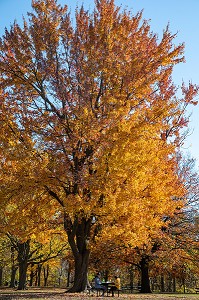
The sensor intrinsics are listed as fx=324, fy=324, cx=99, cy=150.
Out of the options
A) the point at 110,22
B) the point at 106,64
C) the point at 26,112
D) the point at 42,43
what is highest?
the point at 110,22

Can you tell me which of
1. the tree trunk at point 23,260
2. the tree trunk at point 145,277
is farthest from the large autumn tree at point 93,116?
the tree trunk at point 23,260

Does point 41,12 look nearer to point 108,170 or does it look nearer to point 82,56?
point 82,56

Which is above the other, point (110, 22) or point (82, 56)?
point (110, 22)

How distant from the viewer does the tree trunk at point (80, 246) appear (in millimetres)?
14151

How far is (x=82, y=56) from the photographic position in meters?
13.2

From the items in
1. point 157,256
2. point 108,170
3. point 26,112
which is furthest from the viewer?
point 157,256

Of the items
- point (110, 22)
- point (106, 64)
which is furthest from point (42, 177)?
point (110, 22)

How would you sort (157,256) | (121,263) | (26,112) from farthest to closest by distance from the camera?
(121,263)
(157,256)
(26,112)

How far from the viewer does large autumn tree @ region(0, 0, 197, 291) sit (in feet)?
37.3

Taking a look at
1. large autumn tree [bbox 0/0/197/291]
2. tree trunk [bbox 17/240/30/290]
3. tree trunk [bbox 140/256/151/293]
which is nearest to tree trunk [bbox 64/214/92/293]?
large autumn tree [bbox 0/0/197/291]

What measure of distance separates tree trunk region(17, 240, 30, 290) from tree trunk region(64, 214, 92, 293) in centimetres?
1286

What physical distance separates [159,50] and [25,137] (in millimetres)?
6186

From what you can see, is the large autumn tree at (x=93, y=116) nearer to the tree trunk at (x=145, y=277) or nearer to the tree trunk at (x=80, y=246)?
the tree trunk at (x=80, y=246)

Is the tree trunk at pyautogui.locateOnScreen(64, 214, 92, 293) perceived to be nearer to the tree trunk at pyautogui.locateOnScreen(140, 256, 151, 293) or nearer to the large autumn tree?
the large autumn tree
